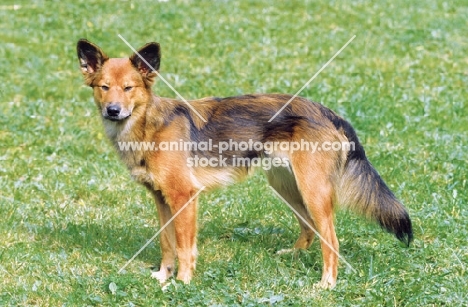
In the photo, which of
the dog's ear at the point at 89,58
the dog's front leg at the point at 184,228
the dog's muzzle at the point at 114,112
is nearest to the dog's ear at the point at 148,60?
the dog's ear at the point at 89,58

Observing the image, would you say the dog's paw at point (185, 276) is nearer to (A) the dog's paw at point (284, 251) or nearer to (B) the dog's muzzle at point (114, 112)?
(A) the dog's paw at point (284, 251)

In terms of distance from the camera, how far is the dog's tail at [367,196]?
556 centimetres

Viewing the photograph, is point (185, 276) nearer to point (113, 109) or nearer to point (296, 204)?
point (296, 204)

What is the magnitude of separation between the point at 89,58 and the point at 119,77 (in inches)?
12.7

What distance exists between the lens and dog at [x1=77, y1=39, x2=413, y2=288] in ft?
18.2

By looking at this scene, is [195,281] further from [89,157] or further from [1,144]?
[1,144]

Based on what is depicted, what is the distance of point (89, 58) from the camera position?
5.62 meters

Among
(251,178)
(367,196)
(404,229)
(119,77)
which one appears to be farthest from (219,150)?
(251,178)

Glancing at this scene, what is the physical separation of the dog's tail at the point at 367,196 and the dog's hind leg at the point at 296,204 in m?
0.55

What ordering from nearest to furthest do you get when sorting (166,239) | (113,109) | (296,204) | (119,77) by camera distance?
1. (113,109)
2. (119,77)
3. (166,239)
4. (296,204)

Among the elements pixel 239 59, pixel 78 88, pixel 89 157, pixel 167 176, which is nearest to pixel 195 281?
pixel 167 176

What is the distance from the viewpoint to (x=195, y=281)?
18.4ft

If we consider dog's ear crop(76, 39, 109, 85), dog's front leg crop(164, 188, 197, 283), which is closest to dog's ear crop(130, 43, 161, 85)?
dog's ear crop(76, 39, 109, 85)

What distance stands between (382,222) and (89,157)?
391 cm
